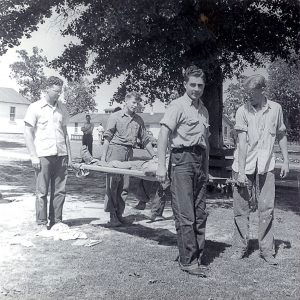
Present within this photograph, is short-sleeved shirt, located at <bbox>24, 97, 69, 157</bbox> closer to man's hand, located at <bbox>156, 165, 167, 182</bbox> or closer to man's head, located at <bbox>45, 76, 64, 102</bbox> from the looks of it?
man's head, located at <bbox>45, 76, 64, 102</bbox>

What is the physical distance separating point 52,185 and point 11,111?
1551 inches

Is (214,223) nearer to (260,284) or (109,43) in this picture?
(260,284)

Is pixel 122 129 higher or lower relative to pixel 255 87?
lower

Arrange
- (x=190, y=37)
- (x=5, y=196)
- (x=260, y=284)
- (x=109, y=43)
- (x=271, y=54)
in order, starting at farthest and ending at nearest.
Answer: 1. (x=271, y=54)
2. (x=109, y=43)
3. (x=190, y=37)
4. (x=5, y=196)
5. (x=260, y=284)

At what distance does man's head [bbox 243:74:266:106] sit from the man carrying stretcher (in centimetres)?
223

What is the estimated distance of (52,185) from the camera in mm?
6641

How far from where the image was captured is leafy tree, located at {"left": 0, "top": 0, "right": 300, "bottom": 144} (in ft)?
35.9

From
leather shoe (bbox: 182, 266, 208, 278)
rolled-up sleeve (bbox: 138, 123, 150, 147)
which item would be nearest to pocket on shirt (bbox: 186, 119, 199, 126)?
leather shoe (bbox: 182, 266, 208, 278)

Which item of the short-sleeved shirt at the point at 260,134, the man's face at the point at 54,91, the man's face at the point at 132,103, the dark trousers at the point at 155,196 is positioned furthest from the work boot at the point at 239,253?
the man's face at the point at 54,91

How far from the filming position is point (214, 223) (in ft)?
24.5

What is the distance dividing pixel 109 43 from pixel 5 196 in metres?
5.84

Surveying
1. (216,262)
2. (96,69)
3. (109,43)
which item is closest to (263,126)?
(216,262)

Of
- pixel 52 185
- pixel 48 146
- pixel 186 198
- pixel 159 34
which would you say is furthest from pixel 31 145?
pixel 159 34

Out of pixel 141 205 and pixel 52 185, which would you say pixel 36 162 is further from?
pixel 141 205
